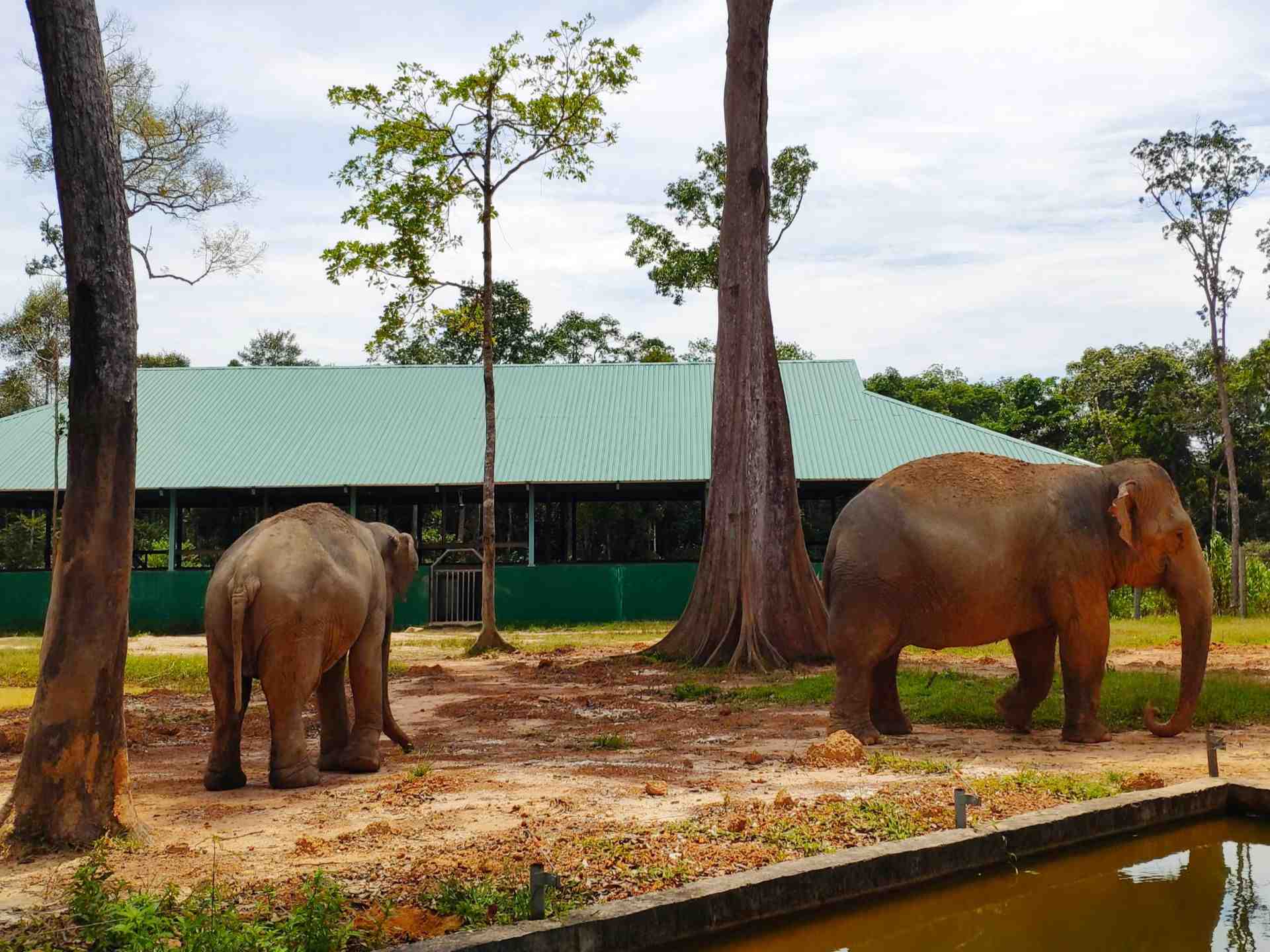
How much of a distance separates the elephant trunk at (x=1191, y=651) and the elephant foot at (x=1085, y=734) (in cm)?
38

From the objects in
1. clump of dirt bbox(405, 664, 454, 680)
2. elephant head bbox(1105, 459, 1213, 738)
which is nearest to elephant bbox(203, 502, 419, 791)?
elephant head bbox(1105, 459, 1213, 738)

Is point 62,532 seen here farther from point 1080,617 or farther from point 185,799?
point 1080,617

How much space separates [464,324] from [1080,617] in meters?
16.5

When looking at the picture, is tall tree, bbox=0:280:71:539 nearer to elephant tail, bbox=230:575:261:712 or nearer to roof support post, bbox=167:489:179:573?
roof support post, bbox=167:489:179:573

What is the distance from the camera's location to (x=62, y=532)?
616 centimetres

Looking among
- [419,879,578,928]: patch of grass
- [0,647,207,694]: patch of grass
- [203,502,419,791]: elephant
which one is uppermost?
[203,502,419,791]: elephant

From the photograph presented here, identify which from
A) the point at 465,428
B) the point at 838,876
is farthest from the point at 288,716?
the point at 465,428

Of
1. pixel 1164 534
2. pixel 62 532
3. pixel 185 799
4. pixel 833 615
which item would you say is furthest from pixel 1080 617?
pixel 62 532

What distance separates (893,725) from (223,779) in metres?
5.24

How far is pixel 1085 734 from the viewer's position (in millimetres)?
9461

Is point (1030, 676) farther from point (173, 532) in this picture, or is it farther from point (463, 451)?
point (173, 532)

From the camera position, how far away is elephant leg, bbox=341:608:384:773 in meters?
8.48

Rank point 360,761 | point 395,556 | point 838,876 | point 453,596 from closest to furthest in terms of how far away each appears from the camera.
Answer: point 838,876
point 360,761
point 395,556
point 453,596

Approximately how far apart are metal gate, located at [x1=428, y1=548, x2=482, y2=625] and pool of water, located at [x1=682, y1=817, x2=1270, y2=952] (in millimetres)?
24448
